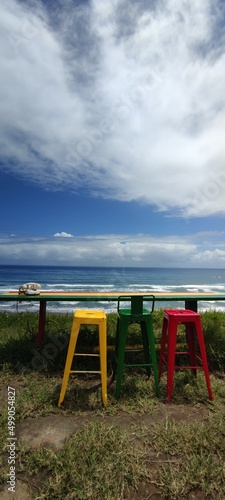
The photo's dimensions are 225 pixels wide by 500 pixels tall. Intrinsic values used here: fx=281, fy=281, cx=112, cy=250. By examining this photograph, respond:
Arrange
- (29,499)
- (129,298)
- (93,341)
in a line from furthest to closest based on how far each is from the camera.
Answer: (93,341), (129,298), (29,499)

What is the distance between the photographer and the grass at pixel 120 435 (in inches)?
75.1

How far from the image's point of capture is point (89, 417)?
2.74 meters

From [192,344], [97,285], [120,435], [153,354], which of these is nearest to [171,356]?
[153,354]

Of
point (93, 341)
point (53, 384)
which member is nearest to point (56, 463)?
point (53, 384)

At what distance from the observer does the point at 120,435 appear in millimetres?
2373

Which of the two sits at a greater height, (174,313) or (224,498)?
(174,313)

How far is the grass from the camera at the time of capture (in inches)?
75.1

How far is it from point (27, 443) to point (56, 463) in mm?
420

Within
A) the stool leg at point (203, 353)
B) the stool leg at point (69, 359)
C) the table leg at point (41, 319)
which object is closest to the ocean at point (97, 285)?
the table leg at point (41, 319)

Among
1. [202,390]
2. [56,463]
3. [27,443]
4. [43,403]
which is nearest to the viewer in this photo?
[56,463]

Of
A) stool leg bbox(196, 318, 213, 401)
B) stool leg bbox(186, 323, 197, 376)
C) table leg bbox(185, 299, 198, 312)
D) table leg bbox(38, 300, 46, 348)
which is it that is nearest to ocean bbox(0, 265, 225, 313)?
table leg bbox(185, 299, 198, 312)

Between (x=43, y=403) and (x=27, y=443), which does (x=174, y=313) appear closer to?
(x=43, y=403)

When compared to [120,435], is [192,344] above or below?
above

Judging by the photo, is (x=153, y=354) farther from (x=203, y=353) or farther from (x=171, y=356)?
(x=203, y=353)
